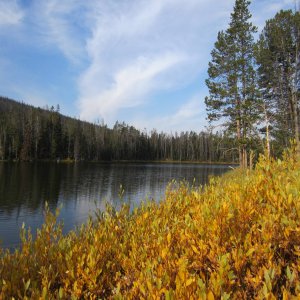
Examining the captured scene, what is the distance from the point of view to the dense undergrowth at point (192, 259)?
243 cm

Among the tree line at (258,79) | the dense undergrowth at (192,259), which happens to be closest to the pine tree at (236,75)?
the tree line at (258,79)

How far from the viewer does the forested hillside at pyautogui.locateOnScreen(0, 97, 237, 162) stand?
94.9 m

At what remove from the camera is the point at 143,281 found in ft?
8.61

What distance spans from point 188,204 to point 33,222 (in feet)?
50.9

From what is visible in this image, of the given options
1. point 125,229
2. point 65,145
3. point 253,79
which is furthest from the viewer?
point 65,145

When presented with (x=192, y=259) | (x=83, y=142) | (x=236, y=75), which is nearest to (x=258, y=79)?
(x=236, y=75)

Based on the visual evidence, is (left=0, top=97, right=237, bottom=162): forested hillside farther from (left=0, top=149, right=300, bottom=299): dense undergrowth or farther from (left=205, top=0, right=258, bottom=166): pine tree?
(left=0, top=149, right=300, bottom=299): dense undergrowth

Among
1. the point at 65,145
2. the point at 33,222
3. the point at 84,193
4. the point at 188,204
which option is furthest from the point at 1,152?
the point at 188,204

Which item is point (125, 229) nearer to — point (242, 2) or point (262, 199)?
point (262, 199)

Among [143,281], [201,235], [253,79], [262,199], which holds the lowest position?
[143,281]

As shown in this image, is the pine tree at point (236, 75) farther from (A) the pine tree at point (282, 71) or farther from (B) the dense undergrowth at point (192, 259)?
(B) the dense undergrowth at point (192, 259)

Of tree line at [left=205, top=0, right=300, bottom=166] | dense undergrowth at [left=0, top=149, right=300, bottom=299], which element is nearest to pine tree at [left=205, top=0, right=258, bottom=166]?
tree line at [left=205, top=0, right=300, bottom=166]

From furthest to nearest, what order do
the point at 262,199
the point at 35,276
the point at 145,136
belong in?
the point at 145,136, the point at 262,199, the point at 35,276

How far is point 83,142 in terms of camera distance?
120m
